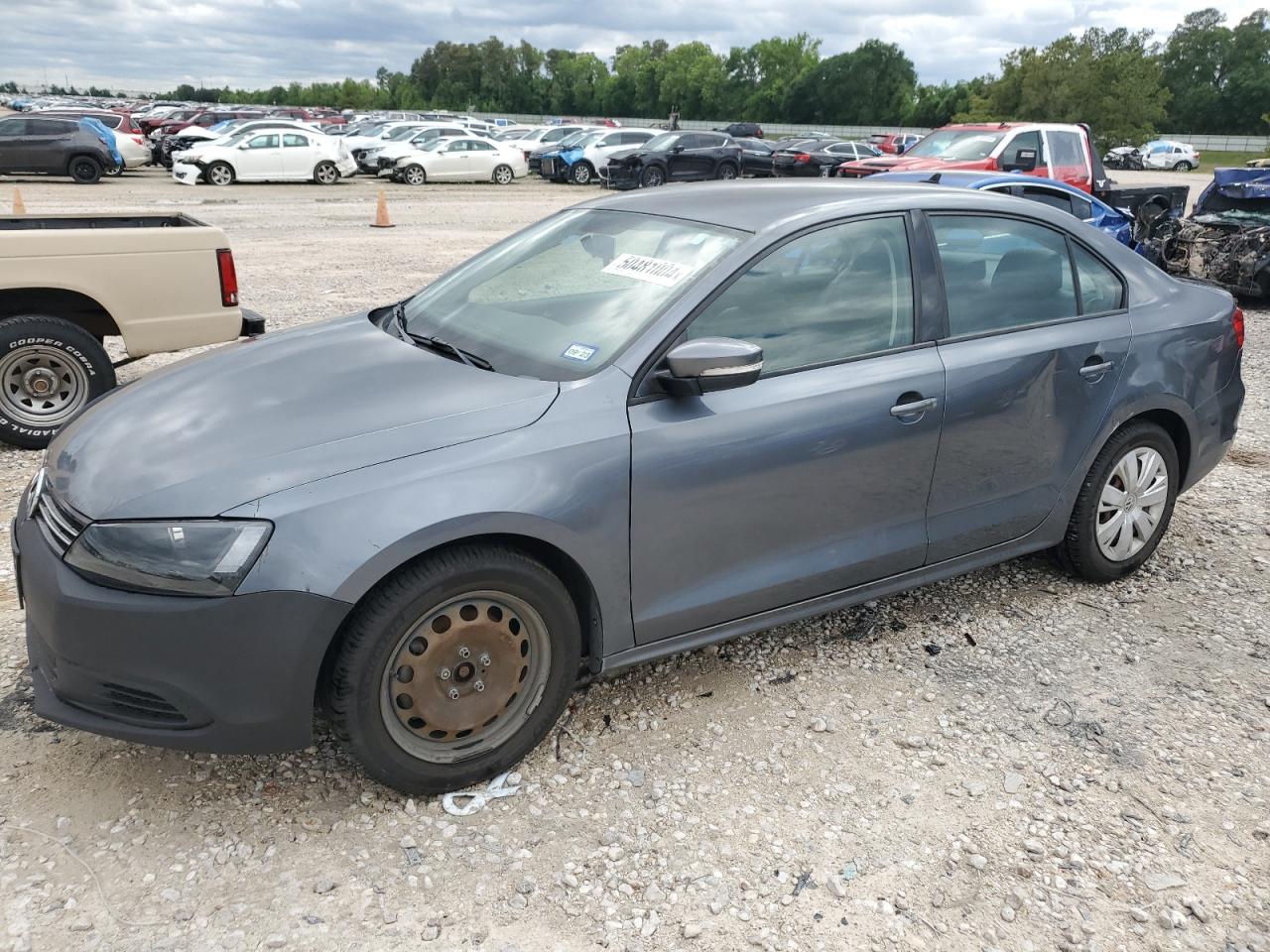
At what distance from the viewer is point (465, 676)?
284cm

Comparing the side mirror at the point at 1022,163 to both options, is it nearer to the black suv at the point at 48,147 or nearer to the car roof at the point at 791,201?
the car roof at the point at 791,201

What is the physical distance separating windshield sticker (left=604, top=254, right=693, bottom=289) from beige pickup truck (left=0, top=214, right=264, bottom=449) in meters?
3.35

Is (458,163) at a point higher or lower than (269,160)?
lower

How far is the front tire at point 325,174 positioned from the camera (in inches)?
1038

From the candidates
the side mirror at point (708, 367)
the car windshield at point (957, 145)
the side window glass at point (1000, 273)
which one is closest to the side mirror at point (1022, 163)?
the car windshield at point (957, 145)

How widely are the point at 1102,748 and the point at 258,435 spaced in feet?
9.14

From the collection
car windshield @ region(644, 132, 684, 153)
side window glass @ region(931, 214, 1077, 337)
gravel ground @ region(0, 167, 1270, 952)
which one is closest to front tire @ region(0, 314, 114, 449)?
gravel ground @ region(0, 167, 1270, 952)

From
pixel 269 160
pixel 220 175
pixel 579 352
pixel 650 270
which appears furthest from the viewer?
pixel 269 160

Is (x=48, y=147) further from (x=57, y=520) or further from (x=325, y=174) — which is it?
(x=57, y=520)

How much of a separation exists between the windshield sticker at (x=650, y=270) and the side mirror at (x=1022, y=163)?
11.0 meters

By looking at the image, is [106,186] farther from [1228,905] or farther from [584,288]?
[1228,905]

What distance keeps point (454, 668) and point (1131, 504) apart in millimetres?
3061

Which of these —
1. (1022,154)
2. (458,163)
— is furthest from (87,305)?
(458,163)

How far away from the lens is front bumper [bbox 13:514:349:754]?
97.3 inches
